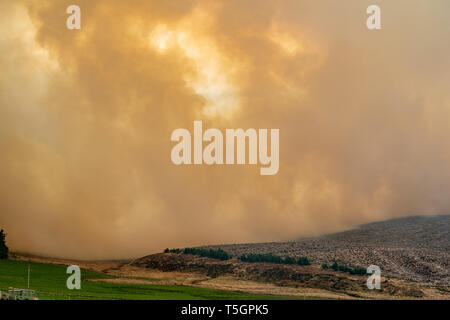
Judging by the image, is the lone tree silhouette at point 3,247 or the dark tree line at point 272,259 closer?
the dark tree line at point 272,259

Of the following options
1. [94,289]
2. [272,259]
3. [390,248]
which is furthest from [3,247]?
[390,248]

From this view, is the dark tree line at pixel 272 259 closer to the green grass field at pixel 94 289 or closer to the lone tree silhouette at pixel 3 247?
the green grass field at pixel 94 289

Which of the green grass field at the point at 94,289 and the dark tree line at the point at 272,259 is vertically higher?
the dark tree line at the point at 272,259

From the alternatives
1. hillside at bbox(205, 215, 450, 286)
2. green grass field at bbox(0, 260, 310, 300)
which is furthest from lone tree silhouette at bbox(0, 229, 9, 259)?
hillside at bbox(205, 215, 450, 286)

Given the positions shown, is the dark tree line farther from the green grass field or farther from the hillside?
the green grass field

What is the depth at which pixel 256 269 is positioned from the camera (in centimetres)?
12712

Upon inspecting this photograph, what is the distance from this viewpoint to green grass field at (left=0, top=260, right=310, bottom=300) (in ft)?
304

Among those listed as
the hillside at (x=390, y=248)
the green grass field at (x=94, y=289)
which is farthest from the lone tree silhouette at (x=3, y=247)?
the hillside at (x=390, y=248)

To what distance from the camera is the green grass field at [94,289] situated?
92688 millimetres

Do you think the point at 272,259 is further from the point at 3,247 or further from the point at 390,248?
the point at 3,247

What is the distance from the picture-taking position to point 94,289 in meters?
104
